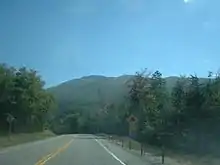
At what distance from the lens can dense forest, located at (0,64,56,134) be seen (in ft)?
336

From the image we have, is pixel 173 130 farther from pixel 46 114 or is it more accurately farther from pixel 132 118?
pixel 46 114

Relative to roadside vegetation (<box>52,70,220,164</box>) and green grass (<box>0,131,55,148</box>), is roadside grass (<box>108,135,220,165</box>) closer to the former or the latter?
roadside vegetation (<box>52,70,220,164</box>)

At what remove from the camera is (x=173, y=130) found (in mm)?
79188

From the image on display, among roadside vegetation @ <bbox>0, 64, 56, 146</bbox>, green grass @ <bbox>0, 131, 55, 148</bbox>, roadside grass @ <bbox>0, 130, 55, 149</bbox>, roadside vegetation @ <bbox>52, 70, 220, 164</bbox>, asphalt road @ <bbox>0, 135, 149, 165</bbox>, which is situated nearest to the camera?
asphalt road @ <bbox>0, 135, 149, 165</bbox>

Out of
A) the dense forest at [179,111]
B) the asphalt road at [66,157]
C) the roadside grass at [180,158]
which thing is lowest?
the roadside grass at [180,158]

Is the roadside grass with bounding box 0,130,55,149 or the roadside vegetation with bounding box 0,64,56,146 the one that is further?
the roadside vegetation with bounding box 0,64,56,146

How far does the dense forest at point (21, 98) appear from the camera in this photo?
102500mm

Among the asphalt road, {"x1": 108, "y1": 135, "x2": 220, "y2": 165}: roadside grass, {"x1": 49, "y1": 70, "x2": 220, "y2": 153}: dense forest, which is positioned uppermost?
{"x1": 49, "y1": 70, "x2": 220, "y2": 153}: dense forest

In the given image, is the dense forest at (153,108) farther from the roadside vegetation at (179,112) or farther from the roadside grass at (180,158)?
the roadside grass at (180,158)

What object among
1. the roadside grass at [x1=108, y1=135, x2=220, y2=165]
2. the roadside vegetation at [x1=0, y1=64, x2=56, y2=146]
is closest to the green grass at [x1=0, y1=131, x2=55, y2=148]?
the roadside vegetation at [x1=0, y1=64, x2=56, y2=146]

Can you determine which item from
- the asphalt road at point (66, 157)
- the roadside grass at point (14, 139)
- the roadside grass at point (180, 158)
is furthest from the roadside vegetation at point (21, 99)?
the asphalt road at point (66, 157)

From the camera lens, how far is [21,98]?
103312 millimetres

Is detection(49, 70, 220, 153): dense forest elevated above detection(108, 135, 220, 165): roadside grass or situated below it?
above

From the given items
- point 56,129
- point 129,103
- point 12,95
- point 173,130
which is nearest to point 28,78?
point 12,95
